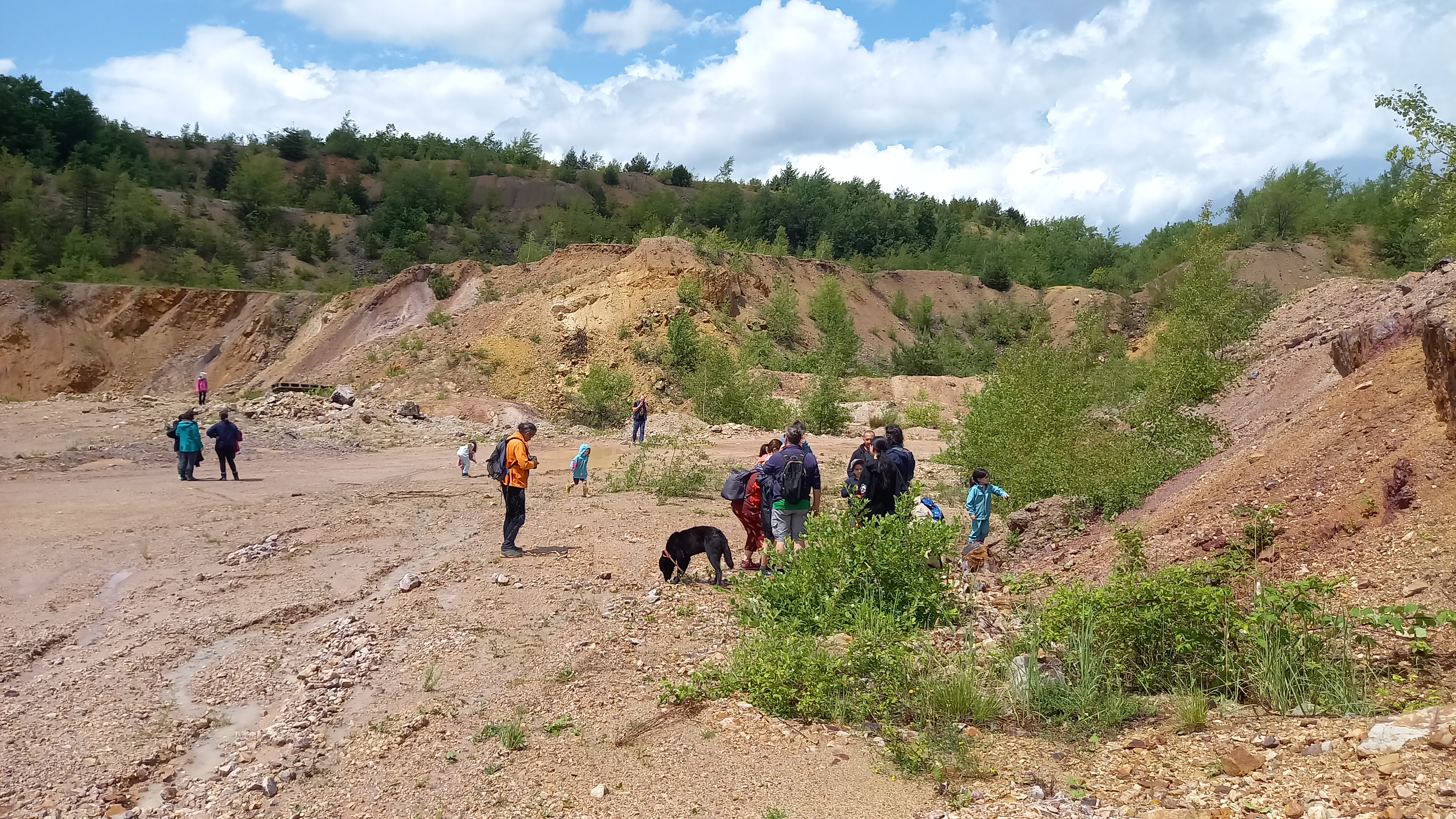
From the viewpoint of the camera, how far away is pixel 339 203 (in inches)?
2445

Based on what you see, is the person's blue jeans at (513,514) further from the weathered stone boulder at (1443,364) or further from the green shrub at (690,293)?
the green shrub at (690,293)

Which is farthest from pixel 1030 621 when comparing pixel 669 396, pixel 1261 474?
pixel 669 396

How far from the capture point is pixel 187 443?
52.0 ft

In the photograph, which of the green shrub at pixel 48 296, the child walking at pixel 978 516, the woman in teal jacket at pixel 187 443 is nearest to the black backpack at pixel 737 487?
the child walking at pixel 978 516

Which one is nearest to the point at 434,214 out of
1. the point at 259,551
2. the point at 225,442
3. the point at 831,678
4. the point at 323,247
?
the point at 323,247

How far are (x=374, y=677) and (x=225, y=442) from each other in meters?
11.6

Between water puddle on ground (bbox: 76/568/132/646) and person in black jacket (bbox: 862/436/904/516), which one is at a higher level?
person in black jacket (bbox: 862/436/904/516)

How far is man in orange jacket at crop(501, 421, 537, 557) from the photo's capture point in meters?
9.52

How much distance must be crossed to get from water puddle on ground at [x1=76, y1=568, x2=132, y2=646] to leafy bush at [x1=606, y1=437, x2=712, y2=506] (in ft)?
21.8

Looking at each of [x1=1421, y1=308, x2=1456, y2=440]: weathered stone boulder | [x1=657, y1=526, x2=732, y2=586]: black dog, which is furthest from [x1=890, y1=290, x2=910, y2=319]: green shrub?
[x1=1421, y1=308, x2=1456, y2=440]: weathered stone boulder

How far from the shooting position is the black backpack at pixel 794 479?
833 cm

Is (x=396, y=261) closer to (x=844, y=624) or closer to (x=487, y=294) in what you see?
(x=487, y=294)

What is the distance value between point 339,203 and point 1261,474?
210 ft

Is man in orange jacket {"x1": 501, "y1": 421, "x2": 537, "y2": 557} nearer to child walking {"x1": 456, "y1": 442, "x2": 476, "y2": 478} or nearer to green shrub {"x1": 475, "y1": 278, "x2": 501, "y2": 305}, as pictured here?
child walking {"x1": 456, "y1": 442, "x2": 476, "y2": 478}
